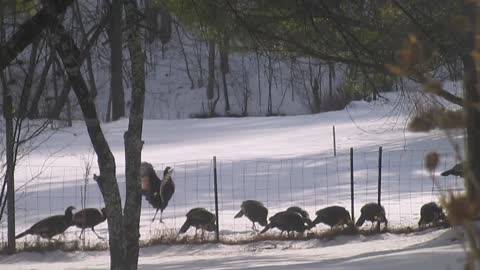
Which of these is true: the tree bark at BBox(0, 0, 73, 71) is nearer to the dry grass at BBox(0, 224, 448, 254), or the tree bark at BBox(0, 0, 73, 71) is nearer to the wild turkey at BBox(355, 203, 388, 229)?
the dry grass at BBox(0, 224, 448, 254)

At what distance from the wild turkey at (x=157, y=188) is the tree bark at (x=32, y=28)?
548 cm

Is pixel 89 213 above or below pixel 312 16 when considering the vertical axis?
below

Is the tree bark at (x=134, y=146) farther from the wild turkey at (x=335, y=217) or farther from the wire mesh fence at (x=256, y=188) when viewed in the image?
the wild turkey at (x=335, y=217)

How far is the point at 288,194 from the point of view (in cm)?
1525

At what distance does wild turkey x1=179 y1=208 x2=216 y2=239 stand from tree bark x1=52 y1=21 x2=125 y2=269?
12.1 ft

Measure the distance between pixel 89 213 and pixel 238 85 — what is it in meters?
30.6

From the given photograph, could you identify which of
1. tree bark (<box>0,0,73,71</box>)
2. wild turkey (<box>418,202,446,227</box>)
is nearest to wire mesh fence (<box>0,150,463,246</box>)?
wild turkey (<box>418,202,446,227</box>)

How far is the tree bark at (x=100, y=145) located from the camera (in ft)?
24.8

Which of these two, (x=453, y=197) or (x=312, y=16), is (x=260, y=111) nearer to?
(x=312, y=16)

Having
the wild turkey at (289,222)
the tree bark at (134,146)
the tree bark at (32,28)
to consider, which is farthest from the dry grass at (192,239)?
the tree bark at (32,28)

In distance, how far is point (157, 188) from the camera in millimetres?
13023

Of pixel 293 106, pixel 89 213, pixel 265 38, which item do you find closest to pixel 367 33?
pixel 265 38

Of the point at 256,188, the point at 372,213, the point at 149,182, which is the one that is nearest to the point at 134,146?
the point at 372,213

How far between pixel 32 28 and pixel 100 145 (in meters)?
1.07
